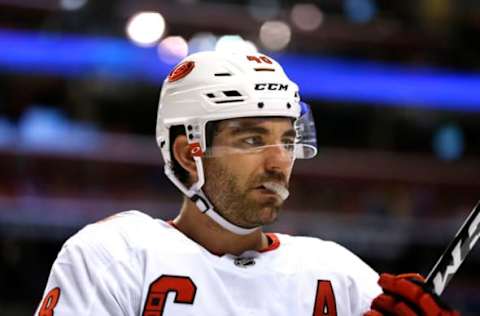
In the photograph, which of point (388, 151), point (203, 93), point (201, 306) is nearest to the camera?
point (201, 306)

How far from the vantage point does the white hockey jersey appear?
191 centimetres

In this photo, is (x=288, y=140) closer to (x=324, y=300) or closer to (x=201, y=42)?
(x=324, y=300)

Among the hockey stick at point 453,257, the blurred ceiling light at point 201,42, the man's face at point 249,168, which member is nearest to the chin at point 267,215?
the man's face at point 249,168

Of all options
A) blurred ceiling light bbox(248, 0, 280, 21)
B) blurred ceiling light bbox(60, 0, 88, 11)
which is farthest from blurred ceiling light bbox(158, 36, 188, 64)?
blurred ceiling light bbox(60, 0, 88, 11)

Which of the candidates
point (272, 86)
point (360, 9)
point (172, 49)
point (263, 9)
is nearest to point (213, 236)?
point (272, 86)

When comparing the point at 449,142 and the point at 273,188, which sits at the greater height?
the point at 273,188

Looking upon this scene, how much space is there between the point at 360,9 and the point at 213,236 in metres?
4.08

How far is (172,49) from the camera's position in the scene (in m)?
5.76

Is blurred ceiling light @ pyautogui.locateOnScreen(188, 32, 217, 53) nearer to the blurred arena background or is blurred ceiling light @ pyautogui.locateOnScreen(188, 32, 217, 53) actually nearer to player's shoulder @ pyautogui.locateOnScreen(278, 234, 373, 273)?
the blurred arena background

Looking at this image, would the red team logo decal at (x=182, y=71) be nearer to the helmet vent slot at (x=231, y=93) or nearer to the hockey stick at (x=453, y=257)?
the helmet vent slot at (x=231, y=93)

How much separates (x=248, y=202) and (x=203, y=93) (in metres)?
0.26

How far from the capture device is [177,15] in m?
5.80

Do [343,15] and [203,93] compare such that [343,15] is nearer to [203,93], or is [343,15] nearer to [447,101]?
[447,101]

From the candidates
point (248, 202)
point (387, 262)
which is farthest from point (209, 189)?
point (387, 262)
